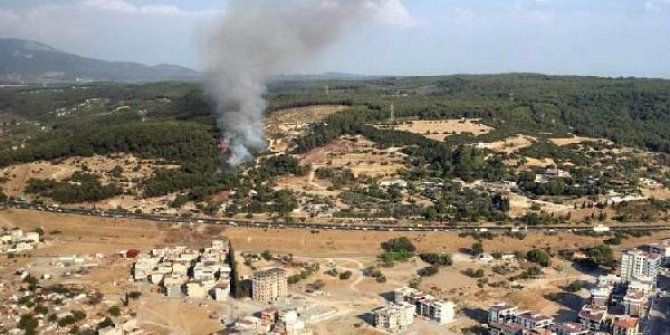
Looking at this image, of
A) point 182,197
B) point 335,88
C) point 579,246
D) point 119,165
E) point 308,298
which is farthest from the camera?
point 335,88

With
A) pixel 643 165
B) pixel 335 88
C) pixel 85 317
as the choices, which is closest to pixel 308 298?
pixel 85 317

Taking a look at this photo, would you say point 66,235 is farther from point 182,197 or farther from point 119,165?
point 119,165

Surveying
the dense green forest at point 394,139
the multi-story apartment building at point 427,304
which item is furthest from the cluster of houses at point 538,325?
the dense green forest at point 394,139

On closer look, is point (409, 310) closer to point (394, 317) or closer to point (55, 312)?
point (394, 317)

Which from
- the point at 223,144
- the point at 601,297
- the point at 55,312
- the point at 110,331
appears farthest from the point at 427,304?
the point at 223,144

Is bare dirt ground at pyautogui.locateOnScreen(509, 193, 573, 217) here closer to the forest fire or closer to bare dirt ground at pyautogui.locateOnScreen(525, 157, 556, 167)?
bare dirt ground at pyautogui.locateOnScreen(525, 157, 556, 167)

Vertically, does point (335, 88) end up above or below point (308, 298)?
above
